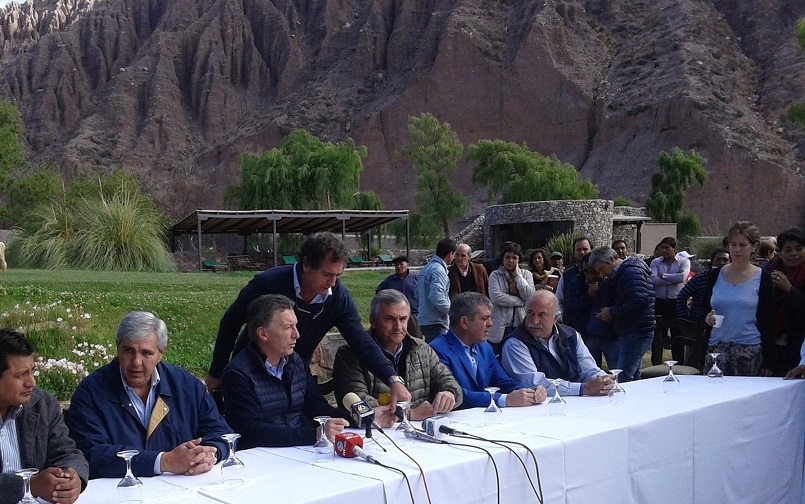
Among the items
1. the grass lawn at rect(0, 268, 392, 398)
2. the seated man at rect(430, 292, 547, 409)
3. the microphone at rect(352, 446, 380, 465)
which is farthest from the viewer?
the grass lawn at rect(0, 268, 392, 398)

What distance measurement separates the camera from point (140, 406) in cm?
347

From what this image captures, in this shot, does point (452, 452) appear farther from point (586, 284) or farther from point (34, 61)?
point (34, 61)

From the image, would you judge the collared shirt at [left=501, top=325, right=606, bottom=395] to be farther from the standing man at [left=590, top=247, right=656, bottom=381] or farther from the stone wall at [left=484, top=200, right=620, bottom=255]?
the stone wall at [left=484, top=200, right=620, bottom=255]

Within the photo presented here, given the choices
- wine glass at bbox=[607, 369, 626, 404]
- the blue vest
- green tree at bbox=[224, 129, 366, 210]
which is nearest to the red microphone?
wine glass at bbox=[607, 369, 626, 404]

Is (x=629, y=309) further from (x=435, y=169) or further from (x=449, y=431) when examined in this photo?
(x=435, y=169)

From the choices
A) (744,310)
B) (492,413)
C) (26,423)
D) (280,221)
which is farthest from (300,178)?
(26,423)

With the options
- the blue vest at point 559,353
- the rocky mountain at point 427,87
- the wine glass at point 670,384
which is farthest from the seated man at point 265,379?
the rocky mountain at point 427,87

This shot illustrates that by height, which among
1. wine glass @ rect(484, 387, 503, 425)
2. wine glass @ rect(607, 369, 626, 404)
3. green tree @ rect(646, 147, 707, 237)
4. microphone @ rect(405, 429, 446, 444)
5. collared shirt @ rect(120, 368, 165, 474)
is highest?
green tree @ rect(646, 147, 707, 237)

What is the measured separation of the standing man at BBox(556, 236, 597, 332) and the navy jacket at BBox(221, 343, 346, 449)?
415 centimetres

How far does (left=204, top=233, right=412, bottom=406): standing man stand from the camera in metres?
4.42

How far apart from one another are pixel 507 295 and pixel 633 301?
144 centimetres

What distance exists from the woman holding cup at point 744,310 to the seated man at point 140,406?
363 cm

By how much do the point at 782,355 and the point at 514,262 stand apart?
109 inches

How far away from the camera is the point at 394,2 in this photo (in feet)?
279
